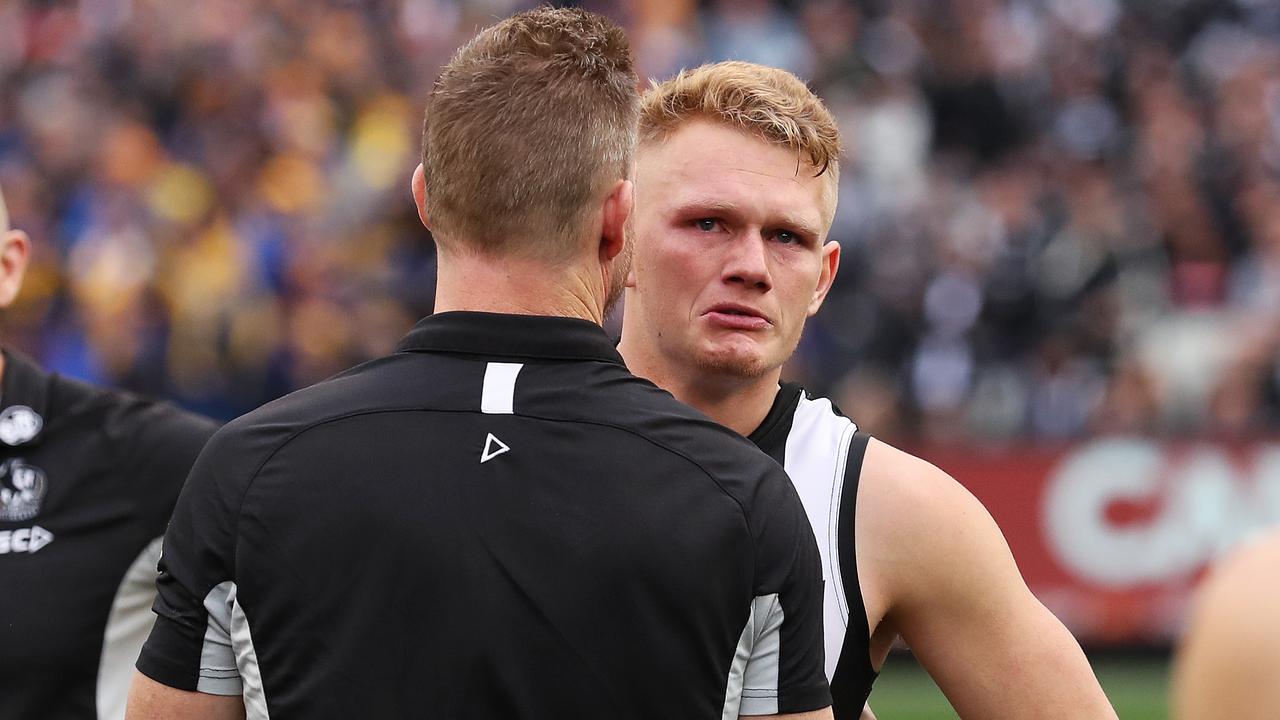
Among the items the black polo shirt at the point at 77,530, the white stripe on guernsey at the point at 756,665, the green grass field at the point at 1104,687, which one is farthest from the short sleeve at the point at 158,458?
the green grass field at the point at 1104,687

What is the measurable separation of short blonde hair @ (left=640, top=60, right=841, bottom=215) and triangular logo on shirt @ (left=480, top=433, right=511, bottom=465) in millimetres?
1380

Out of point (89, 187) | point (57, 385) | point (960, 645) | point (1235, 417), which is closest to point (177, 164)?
point (89, 187)

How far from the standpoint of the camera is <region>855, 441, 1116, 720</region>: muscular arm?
326cm

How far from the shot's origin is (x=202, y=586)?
7.97ft

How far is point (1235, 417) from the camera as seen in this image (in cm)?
1098

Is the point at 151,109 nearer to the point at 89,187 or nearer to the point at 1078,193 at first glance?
the point at 89,187

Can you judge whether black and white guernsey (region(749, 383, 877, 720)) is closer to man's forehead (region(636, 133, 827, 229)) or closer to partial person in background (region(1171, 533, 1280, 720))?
man's forehead (region(636, 133, 827, 229))

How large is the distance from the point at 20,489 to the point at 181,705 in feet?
3.97

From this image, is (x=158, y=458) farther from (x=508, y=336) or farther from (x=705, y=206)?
(x=508, y=336)

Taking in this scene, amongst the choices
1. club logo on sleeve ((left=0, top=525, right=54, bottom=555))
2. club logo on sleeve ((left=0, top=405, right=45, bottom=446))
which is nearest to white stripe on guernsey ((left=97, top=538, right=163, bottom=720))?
club logo on sleeve ((left=0, top=525, right=54, bottom=555))

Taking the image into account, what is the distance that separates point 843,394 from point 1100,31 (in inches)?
186

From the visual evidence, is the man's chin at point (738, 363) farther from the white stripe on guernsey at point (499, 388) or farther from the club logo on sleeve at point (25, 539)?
the club logo on sleeve at point (25, 539)

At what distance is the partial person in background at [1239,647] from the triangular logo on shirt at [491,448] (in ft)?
3.08

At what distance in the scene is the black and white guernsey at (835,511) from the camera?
3266 mm
